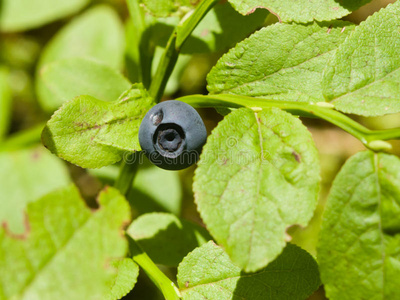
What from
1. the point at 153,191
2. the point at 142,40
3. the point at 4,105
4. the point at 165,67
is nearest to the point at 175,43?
the point at 165,67

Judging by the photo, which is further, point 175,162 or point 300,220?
point 175,162

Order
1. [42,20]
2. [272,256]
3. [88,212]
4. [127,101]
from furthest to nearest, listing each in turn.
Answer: [42,20], [127,101], [88,212], [272,256]

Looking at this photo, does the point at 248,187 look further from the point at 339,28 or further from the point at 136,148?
the point at 339,28

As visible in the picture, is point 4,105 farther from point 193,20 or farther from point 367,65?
point 367,65

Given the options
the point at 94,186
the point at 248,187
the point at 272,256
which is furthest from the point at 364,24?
→ the point at 94,186

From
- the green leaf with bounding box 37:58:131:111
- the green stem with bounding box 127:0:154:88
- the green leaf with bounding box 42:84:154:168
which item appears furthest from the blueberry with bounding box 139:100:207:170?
the green leaf with bounding box 37:58:131:111

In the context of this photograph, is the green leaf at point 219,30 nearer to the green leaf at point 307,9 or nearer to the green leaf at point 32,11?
the green leaf at point 307,9

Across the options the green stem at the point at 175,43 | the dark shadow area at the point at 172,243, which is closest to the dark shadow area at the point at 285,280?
the dark shadow area at the point at 172,243
